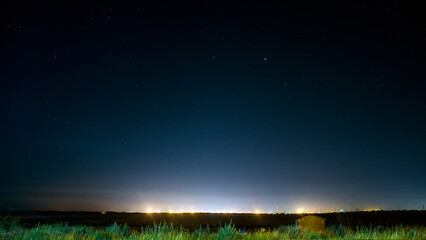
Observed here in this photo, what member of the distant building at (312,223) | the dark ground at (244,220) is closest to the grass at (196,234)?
the distant building at (312,223)

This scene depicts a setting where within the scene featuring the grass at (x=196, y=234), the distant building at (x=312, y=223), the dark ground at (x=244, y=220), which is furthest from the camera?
the dark ground at (x=244, y=220)

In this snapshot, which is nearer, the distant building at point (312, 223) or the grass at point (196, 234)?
the grass at point (196, 234)

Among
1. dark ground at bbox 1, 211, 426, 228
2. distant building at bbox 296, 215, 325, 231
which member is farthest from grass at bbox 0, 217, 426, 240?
dark ground at bbox 1, 211, 426, 228

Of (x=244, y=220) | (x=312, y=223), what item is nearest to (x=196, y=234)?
(x=312, y=223)

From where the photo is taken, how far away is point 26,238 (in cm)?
823

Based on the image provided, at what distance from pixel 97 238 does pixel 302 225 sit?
508 inches

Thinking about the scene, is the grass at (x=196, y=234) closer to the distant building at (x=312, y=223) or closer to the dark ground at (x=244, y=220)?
the distant building at (x=312, y=223)

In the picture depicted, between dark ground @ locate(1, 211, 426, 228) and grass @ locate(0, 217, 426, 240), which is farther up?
dark ground @ locate(1, 211, 426, 228)

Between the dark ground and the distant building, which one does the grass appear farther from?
the dark ground

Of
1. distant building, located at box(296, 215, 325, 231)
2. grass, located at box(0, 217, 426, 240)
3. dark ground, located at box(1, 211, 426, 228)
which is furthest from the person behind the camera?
dark ground, located at box(1, 211, 426, 228)

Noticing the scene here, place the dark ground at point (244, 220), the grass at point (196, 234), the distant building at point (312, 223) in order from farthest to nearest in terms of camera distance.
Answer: the dark ground at point (244, 220)
the distant building at point (312, 223)
the grass at point (196, 234)

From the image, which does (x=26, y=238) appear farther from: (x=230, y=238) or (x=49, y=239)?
(x=230, y=238)

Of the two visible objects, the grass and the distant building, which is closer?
the grass

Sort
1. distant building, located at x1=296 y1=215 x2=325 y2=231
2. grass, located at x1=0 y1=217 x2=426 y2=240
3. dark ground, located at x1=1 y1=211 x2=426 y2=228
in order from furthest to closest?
dark ground, located at x1=1 y1=211 x2=426 y2=228 < distant building, located at x1=296 y1=215 x2=325 y2=231 < grass, located at x1=0 y1=217 x2=426 y2=240
